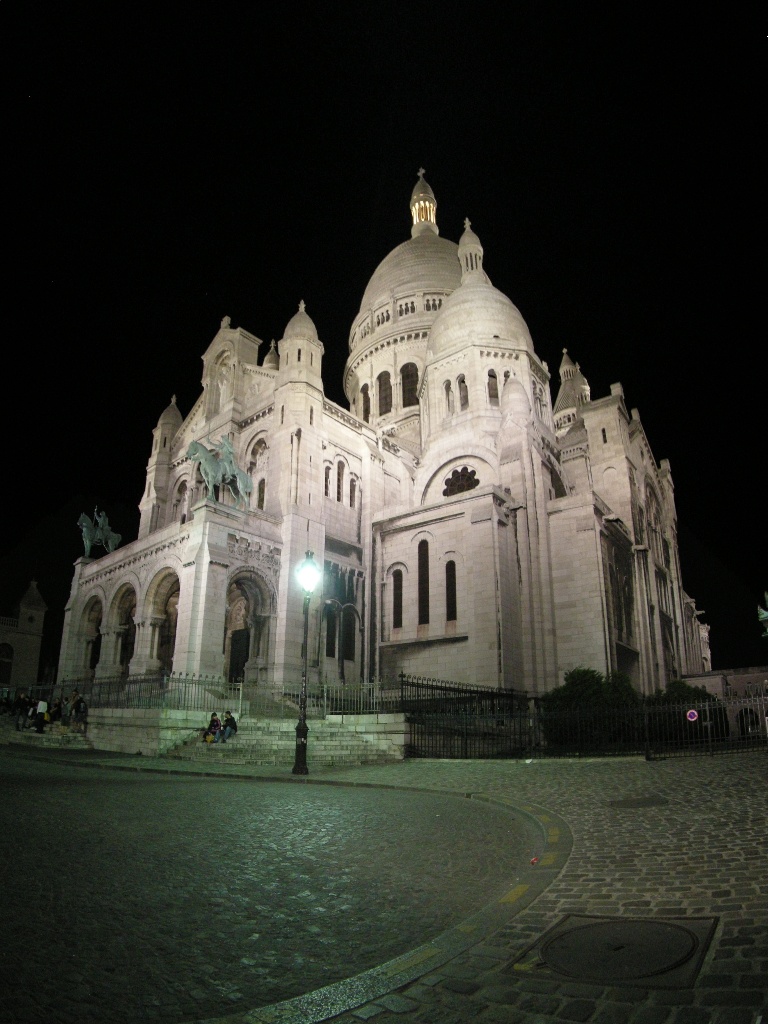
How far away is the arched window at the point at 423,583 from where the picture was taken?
31586mm

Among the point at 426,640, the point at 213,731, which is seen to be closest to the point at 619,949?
the point at 213,731

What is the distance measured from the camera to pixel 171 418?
42906mm

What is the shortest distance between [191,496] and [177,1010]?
36545mm

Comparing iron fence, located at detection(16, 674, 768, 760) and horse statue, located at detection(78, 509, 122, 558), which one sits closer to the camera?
iron fence, located at detection(16, 674, 768, 760)

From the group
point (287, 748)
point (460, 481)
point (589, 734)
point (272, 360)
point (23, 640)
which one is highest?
point (272, 360)

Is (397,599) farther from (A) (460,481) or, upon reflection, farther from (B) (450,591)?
(A) (460,481)

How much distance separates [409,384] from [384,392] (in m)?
2.19

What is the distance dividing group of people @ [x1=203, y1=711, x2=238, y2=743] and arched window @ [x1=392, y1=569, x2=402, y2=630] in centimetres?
1404

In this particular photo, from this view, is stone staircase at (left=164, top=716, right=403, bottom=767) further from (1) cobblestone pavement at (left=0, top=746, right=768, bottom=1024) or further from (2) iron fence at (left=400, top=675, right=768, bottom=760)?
(1) cobblestone pavement at (left=0, top=746, right=768, bottom=1024)

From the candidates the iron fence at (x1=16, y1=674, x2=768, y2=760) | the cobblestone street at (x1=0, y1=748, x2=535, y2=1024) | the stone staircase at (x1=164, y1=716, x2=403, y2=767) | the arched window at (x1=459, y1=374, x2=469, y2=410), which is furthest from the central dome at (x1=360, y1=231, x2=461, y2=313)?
the cobblestone street at (x1=0, y1=748, x2=535, y2=1024)

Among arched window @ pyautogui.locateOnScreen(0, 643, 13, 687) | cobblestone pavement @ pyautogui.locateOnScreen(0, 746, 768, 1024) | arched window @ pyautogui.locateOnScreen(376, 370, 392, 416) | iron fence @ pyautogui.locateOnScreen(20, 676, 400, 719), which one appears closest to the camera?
cobblestone pavement @ pyautogui.locateOnScreen(0, 746, 768, 1024)

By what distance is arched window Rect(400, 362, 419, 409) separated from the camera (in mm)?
47125

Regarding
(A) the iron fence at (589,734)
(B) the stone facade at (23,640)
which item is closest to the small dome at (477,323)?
(A) the iron fence at (589,734)

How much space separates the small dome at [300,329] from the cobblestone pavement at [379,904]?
27054 millimetres
